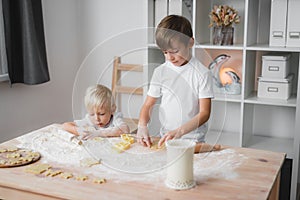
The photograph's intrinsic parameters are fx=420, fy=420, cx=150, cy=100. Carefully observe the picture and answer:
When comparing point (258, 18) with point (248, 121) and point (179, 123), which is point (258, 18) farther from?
point (179, 123)

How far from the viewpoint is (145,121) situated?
5.64 ft

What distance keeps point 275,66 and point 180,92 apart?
1.25m

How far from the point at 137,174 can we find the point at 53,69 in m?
2.17

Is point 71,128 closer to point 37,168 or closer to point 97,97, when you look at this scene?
point 97,97

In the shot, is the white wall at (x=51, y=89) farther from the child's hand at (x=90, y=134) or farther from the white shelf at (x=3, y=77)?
the child's hand at (x=90, y=134)

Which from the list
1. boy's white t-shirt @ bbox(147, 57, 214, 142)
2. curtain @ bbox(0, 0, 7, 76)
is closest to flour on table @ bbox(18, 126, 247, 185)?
boy's white t-shirt @ bbox(147, 57, 214, 142)

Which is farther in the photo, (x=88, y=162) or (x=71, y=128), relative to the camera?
(x=71, y=128)

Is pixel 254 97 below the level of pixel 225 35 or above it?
below

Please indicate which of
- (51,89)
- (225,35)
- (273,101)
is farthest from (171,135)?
(51,89)

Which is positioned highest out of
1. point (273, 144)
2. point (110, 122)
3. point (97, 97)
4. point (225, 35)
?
point (225, 35)

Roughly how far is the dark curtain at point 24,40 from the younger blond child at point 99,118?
1.22m

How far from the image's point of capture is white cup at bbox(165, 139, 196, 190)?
1.34 metres

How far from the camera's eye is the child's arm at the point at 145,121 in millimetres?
1719

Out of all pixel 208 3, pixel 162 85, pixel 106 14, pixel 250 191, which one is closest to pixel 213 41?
pixel 208 3
